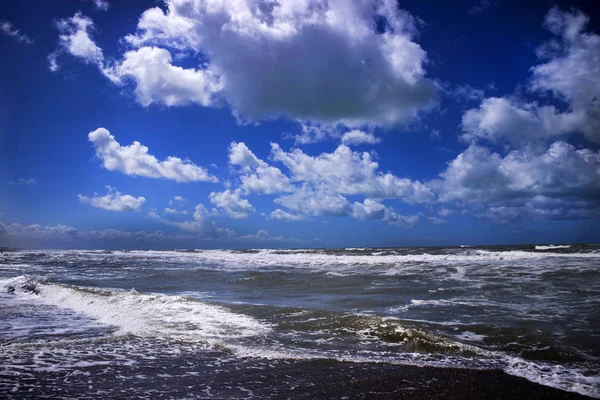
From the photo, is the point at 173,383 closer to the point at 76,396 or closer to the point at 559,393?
the point at 76,396

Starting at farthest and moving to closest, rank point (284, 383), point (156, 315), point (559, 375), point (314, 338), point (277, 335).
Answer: point (156, 315) → point (277, 335) → point (314, 338) → point (559, 375) → point (284, 383)

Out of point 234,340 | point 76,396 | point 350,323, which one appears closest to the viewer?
point 76,396

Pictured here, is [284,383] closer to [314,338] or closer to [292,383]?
[292,383]

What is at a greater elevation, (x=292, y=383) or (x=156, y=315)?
(x=292, y=383)

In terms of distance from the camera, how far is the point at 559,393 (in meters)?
4.59

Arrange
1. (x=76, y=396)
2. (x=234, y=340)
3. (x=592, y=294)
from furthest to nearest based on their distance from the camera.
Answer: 1. (x=592, y=294)
2. (x=234, y=340)
3. (x=76, y=396)

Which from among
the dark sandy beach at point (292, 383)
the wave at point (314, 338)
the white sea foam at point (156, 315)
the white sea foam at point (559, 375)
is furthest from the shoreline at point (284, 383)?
the white sea foam at point (156, 315)

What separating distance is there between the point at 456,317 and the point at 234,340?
5.34 m

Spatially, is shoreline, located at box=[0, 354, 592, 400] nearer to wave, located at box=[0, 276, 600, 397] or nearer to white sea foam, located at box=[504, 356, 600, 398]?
white sea foam, located at box=[504, 356, 600, 398]

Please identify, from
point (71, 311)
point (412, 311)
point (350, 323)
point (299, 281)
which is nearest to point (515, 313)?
point (412, 311)

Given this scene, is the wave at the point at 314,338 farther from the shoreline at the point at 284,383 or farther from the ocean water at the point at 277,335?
the shoreline at the point at 284,383

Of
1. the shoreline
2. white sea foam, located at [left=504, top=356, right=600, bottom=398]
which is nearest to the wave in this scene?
white sea foam, located at [left=504, top=356, right=600, bottom=398]

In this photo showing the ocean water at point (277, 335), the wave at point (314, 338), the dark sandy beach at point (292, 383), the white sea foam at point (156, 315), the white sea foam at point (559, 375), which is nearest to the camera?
the dark sandy beach at point (292, 383)

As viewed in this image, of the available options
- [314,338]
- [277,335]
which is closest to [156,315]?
[277,335]
